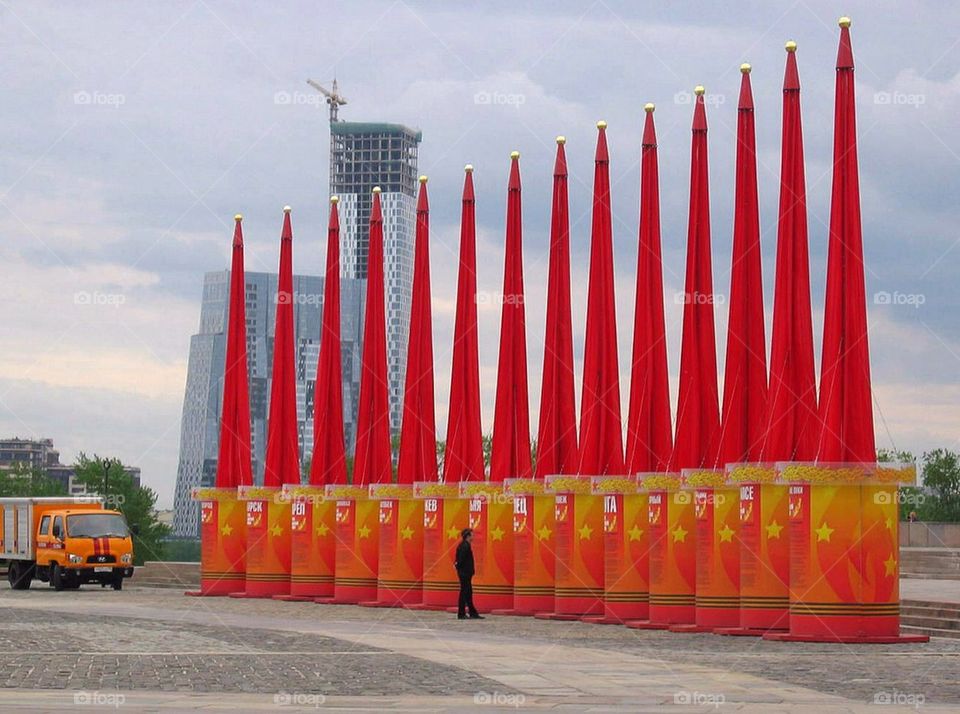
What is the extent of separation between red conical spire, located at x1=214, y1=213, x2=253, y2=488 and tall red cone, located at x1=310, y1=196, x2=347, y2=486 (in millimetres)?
3097

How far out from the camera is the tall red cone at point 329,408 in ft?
134

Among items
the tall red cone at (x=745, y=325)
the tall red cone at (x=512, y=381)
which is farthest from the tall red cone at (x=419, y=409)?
the tall red cone at (x=745, y=325)

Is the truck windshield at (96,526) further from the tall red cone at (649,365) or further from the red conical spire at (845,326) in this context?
the red conical spire at (845,326)

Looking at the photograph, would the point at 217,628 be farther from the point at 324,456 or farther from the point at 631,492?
the point at 324,456

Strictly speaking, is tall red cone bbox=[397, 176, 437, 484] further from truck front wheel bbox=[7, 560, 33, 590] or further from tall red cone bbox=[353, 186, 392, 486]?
truck front wheel bbox=[7, 560, 33, 590]

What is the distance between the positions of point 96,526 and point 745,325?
2802 centimetres

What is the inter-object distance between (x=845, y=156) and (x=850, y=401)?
11.8ft

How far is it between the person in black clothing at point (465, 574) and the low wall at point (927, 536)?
3399 cm

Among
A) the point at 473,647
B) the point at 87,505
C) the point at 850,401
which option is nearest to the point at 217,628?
the point at 473,647

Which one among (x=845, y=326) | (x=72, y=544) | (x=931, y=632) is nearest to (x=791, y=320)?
(x=845, y=326)

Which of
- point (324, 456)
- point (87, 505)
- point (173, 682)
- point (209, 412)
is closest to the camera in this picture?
point (173, 682)

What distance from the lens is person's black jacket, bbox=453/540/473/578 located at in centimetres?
3325

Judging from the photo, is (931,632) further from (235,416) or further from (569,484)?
(235,416)

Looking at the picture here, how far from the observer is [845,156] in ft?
85.7
